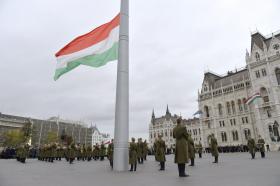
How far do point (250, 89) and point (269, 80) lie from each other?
28.6 feet

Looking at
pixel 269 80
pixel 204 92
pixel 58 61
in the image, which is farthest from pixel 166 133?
pixel 58 61

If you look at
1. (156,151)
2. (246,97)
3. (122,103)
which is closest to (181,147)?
(122,103)

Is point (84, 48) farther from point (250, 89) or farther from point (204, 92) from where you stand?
point (204, 92)

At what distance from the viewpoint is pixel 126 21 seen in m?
12.7

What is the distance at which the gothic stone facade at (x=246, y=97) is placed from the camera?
5138 cm

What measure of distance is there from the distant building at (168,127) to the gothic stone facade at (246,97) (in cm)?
3416

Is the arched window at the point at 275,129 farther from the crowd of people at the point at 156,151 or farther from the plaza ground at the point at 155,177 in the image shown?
the plaza ground at the point at 155,177

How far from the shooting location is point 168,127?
115 meters

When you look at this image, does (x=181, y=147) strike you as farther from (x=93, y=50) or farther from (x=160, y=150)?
(x=93, y=50)

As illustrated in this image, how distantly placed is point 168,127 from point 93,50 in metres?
106

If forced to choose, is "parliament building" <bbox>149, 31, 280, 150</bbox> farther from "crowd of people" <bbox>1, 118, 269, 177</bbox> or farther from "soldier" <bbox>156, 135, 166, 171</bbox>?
"soldier" <bbox>156, 135, 166, 171</bbox>

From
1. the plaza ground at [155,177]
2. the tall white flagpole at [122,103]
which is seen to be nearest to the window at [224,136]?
the plaza ground at [155,177]

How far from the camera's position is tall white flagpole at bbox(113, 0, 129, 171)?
1061 cm

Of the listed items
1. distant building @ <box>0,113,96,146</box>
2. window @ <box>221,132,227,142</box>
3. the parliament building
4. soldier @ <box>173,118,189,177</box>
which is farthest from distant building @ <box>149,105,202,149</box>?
soldier @ <box>173,118,189,177</box>
